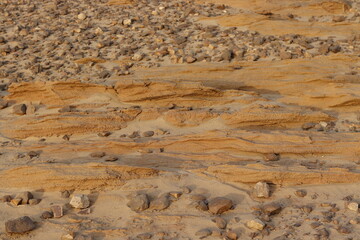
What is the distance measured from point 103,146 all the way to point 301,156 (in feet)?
7.39

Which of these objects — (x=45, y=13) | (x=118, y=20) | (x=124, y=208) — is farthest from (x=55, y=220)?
(x=45, y=13)

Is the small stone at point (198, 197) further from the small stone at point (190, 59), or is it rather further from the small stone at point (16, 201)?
the small stone at point (190, 59)

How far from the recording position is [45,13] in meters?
9.93

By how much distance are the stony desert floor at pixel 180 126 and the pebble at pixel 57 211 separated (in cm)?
2

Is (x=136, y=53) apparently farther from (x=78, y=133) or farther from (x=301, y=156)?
(x=301, y=156)

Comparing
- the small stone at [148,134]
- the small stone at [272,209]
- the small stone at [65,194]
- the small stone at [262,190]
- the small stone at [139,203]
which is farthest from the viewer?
the small stone at [148,134]

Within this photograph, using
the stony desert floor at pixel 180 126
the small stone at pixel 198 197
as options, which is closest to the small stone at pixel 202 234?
the stony desert floor at pixel 180 126

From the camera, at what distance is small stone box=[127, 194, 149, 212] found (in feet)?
14.1

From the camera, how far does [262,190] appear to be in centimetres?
444

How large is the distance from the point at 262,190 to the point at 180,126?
166 centimetres

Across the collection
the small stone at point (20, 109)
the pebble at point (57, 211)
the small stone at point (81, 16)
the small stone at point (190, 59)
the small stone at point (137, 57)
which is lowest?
the pebble at point (57, 211)

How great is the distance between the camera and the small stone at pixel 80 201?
436cm

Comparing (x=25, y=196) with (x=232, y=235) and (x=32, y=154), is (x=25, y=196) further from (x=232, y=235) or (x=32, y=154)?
(x=232, y=235)

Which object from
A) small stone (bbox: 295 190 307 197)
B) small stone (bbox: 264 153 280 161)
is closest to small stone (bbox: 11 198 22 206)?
small stone (bbox: 264 153 280 161)
